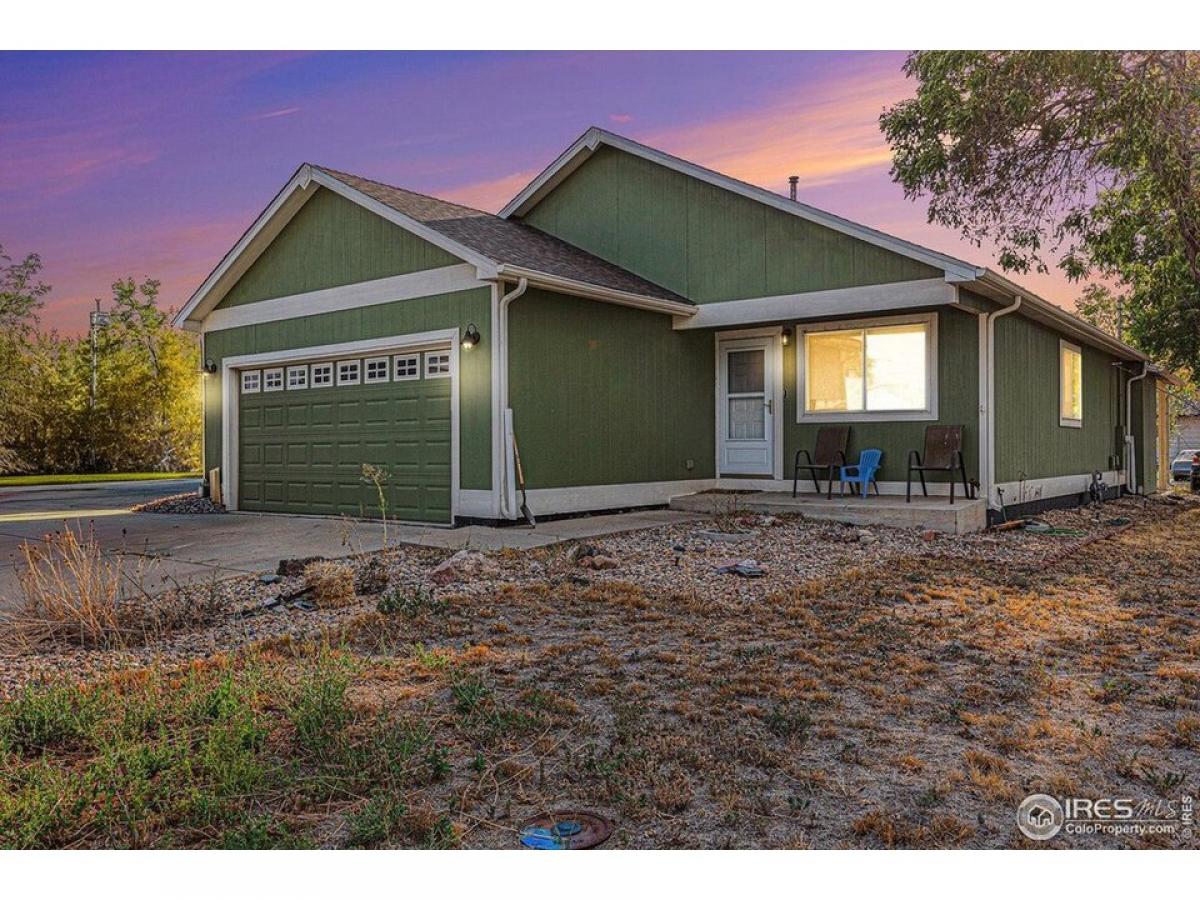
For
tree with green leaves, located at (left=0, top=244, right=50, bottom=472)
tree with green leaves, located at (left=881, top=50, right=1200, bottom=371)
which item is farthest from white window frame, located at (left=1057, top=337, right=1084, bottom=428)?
tree with green leaves, located at (left=0, top=244, right=50, bottom=472)

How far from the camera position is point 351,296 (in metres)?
10.1

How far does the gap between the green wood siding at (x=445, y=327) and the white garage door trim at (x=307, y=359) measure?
0.07 meters

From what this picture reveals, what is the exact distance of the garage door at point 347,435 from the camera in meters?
9.40

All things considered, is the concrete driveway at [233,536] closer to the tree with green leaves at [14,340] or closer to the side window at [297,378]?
the side window at [297,378]

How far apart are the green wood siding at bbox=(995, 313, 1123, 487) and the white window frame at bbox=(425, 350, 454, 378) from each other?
5861 millimetres

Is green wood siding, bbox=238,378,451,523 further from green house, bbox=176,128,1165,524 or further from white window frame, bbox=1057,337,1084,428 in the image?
white window frame, bbox=1057,337,1084,428

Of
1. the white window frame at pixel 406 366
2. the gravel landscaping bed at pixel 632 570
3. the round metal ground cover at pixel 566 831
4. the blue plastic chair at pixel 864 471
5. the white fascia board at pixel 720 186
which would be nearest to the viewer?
the round metal ground cover at pixel 566 831

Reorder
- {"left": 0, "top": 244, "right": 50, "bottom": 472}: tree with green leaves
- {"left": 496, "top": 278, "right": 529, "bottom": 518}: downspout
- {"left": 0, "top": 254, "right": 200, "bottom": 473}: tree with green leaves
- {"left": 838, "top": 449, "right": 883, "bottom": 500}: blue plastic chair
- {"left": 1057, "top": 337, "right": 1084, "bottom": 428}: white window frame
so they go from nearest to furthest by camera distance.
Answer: {"left": 496, "top": 278, "right": 529, "bottom": 518}: downspout < {"left": 838, "top": 449, "right": 883, "bottom": 500}: blue plastic chair < {"left": 1057, "top": 337, "right": 1084, "bottom": 428}: white window frame < {"left": 0, "top": 244, "right": 50, "bottom": 472}: tree with green leaves < {"left": 0, "top": 254, "right": 200, "bottom": 473}: tree with green leaves

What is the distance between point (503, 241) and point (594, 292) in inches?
57.3

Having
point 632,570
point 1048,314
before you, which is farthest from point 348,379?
point 1048,314

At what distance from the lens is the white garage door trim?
30.0 feet

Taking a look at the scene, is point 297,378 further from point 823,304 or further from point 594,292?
point 823,304

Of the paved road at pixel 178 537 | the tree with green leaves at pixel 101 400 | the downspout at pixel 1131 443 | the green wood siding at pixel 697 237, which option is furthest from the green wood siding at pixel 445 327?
the downspout at pixel 1131 443

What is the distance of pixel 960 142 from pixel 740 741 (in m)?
10.6
